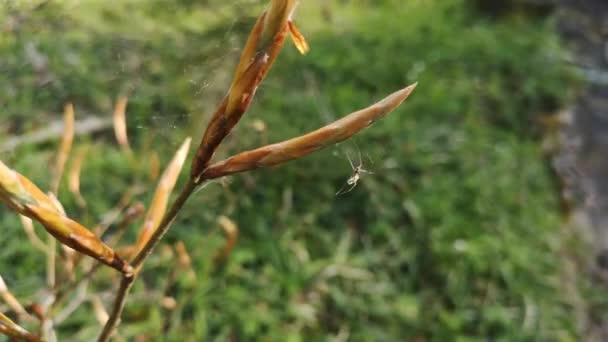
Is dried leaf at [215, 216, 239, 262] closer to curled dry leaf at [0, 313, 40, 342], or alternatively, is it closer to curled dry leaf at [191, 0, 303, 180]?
curled dry leaf at [0, 313, 40, 342]

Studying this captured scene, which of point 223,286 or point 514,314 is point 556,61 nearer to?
point 514,314

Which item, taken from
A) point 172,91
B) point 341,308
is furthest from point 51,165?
point 341,308

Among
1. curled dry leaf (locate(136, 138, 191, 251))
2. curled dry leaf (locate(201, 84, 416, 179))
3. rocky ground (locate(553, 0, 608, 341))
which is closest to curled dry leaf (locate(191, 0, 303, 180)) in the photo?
curled dry leaf (locate(201, 84, 416, 179))

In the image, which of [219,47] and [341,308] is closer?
[219,47]

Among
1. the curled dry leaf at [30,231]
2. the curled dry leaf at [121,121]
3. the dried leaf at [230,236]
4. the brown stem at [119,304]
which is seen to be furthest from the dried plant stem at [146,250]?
the dried leaf at [230,236]

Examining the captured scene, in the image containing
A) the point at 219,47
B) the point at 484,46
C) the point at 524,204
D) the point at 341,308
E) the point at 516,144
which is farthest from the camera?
the point at 484,46

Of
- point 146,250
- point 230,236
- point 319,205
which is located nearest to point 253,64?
point 146,250
